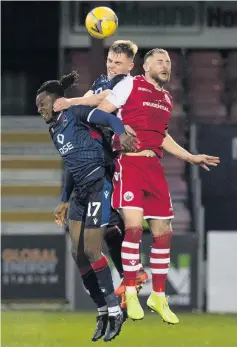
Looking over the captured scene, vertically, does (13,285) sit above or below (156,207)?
below

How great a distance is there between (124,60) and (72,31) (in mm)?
12724

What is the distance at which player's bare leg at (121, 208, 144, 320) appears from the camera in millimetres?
8633

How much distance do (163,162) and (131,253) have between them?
11.1 metres

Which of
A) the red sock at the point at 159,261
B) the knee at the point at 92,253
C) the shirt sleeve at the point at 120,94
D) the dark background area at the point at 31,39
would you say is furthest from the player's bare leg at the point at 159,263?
the dark background area at the point at 31,39

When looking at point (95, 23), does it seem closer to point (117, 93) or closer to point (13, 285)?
point (117, 93)

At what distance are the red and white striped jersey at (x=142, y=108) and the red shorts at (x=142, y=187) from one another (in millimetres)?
121

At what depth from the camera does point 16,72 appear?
2217cm

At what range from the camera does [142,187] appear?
8695 mm

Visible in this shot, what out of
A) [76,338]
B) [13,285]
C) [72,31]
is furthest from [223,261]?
[72,31]

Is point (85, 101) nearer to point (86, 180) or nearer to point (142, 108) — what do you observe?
point (142, 108)

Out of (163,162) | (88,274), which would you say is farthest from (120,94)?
(163,162)

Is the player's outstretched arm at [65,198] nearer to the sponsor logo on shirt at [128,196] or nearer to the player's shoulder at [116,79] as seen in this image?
the sponsor logo on shirt at [128,196]

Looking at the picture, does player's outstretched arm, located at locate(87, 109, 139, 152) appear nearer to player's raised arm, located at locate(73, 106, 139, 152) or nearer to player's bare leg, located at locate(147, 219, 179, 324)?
player's raised arm, located at locate(73, 106, 139, 152)

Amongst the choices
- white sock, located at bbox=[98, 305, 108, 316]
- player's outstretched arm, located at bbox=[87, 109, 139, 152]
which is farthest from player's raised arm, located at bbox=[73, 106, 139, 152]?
white sock, located at bbox=[98, 305, 108, 316]
